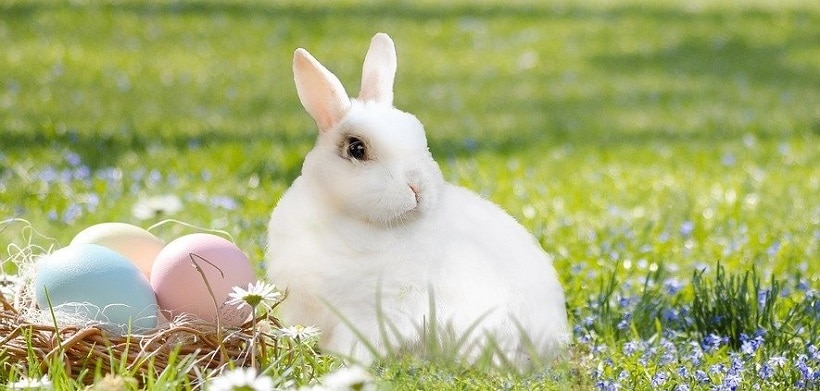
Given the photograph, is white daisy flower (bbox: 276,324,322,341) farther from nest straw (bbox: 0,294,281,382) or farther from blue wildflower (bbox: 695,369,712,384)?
blue wildflower (bbox: 695,369,712,384)

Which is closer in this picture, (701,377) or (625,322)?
(701,377)

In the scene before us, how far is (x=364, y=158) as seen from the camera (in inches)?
117

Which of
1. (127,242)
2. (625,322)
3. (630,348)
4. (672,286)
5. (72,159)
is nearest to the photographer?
(630,348)

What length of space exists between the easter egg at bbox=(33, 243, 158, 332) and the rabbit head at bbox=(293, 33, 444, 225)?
57cm

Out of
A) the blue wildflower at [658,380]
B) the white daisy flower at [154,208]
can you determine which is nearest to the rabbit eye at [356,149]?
the blue wildflower at [658,380]

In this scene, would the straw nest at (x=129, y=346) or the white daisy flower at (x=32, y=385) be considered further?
the straw nest at (x=129, y=346)

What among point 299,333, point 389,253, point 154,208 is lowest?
point 299,333

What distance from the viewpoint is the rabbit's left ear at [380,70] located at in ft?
10.5

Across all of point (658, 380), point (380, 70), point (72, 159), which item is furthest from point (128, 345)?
point (72, 159)

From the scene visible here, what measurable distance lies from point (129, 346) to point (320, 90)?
0.84 m

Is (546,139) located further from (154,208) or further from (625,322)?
(625,322)

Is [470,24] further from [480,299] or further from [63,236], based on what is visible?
[480,299]

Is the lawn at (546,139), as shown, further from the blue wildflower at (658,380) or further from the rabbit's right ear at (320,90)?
the rabbit's right ear at (320,90)

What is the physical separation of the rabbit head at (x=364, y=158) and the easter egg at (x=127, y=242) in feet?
2.39
